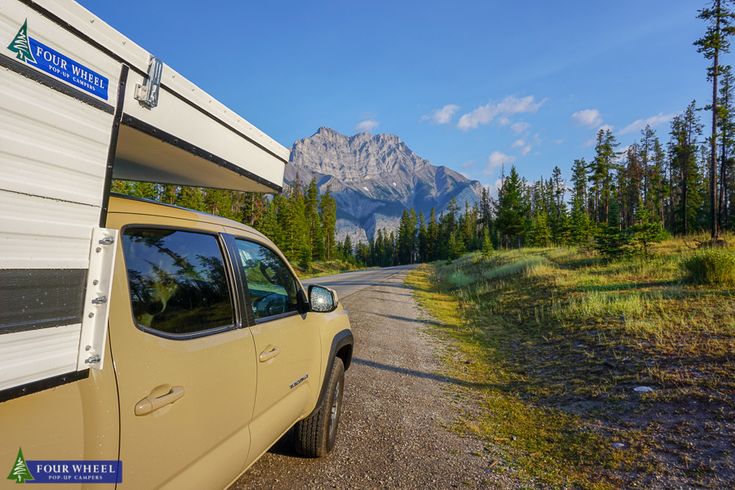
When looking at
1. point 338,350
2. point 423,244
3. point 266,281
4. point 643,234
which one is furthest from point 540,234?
point 266,281

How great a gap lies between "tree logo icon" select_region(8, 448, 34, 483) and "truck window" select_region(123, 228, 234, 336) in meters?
0.64

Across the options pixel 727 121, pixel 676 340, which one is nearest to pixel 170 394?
pixel 676 340

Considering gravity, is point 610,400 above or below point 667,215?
below

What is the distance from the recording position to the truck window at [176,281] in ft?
5.99

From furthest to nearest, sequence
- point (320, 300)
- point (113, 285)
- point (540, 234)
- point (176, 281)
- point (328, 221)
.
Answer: point (328, 221)
point (540, 234)
point (320, 300)
point (176, 281)
point (113, 285)

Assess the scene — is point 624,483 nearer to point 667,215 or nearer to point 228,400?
point 228,400

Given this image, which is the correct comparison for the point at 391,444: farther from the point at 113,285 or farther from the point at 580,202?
the point at 580,202

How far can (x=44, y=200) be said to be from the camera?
4.28ft

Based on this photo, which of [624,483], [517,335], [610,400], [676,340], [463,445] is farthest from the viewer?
[517,335]

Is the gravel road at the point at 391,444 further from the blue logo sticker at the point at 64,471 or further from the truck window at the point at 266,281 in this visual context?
the blue logo sticker at the point at 64,471

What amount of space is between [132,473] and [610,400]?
229 inches

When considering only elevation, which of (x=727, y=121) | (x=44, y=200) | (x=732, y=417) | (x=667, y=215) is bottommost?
(x=732, y=417)

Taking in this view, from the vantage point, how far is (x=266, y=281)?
3168mm

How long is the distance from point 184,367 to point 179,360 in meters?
0.04
